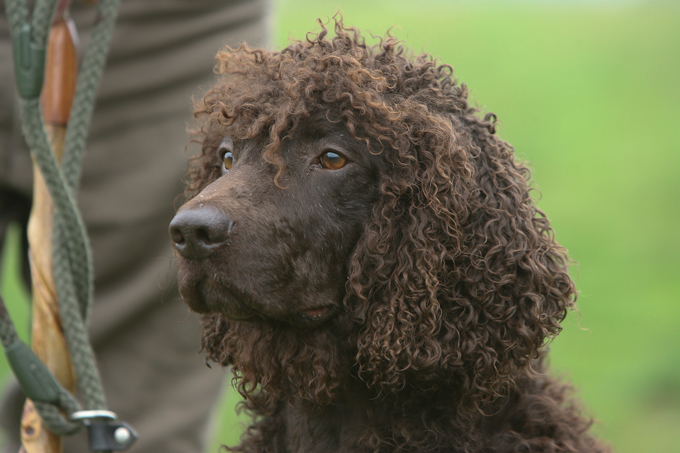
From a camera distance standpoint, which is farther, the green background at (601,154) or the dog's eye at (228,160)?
the green background at (601,154)

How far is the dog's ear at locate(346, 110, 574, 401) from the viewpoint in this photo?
92.0 inches

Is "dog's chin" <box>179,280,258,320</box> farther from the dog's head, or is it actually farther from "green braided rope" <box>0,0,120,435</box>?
"green braided rope" <box>0,0,120,435</box>

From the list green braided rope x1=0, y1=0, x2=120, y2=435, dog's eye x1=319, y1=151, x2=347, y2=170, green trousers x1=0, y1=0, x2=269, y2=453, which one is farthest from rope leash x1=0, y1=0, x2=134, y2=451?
green trousers x1=0, y1=0, x2=269, y2=453

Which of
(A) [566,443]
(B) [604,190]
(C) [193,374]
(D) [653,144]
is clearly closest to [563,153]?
(B) [604,190]

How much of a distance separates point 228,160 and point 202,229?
510mm

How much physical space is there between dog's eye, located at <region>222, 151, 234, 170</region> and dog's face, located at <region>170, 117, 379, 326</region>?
0.46 feet

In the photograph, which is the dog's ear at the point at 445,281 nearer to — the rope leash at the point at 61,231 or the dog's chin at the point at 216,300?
the dog's chin at the point at 216,300

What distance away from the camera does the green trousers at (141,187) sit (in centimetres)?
370

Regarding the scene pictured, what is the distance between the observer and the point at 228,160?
8.63 feet

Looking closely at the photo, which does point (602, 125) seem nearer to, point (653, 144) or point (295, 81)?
point (653, 144)

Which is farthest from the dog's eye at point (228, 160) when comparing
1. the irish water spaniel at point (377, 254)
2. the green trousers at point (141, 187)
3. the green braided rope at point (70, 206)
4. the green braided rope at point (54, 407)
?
the green trousers at point (141, 187)

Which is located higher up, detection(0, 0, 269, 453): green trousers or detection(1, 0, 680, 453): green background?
detection(1, 0, 680, 453): green background

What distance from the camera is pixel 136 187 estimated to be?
12.6 feet

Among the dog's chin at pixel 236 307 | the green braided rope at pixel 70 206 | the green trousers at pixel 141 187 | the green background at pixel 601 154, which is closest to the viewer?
the dog's chin at pixel 236 307
